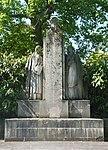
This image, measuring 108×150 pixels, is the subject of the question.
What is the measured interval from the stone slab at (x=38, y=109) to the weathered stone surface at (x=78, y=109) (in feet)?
0.81

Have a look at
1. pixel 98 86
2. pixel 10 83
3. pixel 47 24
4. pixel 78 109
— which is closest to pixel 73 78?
pixel 78 109

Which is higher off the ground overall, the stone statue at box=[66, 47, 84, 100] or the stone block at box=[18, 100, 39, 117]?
→ the stone statue at box=[66, 47, 84, 100]

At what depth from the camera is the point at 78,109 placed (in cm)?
1117

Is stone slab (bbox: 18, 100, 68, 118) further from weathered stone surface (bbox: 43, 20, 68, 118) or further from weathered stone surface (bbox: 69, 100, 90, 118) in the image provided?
weathered stone surface (bbox: 69, 100, 90, 118)

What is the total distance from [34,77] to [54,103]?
57.2 inches

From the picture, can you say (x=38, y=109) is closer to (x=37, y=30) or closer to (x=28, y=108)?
(x=28, y=108)

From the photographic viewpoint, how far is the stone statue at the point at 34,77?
11500mm

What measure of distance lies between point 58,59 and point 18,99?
248 cm

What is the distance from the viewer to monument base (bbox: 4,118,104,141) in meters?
10.0

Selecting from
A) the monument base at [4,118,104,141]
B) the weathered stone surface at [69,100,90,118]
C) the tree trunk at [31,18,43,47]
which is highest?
the tree trunk at [31,18,43,47]

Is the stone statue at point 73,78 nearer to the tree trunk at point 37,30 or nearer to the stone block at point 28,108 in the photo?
the stone block at point 28,108

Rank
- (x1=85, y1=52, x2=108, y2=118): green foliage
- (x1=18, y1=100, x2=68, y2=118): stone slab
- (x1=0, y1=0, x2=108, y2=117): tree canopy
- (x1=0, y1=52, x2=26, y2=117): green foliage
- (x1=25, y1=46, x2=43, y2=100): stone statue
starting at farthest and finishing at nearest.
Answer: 1. (x1=0, y1=0, x2=108, y2=117): tree canopy
2. (x1=85, y1=52, x2=108, y2=118): green foliage
3. (x1=0, y1=52, x2=26, y2=117): green foliage
4. (x1=25, y1=46, x2=43, y2=100): stone statue
5. (x1=18, y1=100, x2=68, y2=118): stone slab

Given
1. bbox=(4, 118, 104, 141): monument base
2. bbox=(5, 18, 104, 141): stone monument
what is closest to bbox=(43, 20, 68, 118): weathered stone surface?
bbox=(5, 18, 104, 141): stone monument

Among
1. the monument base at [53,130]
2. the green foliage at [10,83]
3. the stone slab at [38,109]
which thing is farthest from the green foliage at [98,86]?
the green foliage at [10,83]
